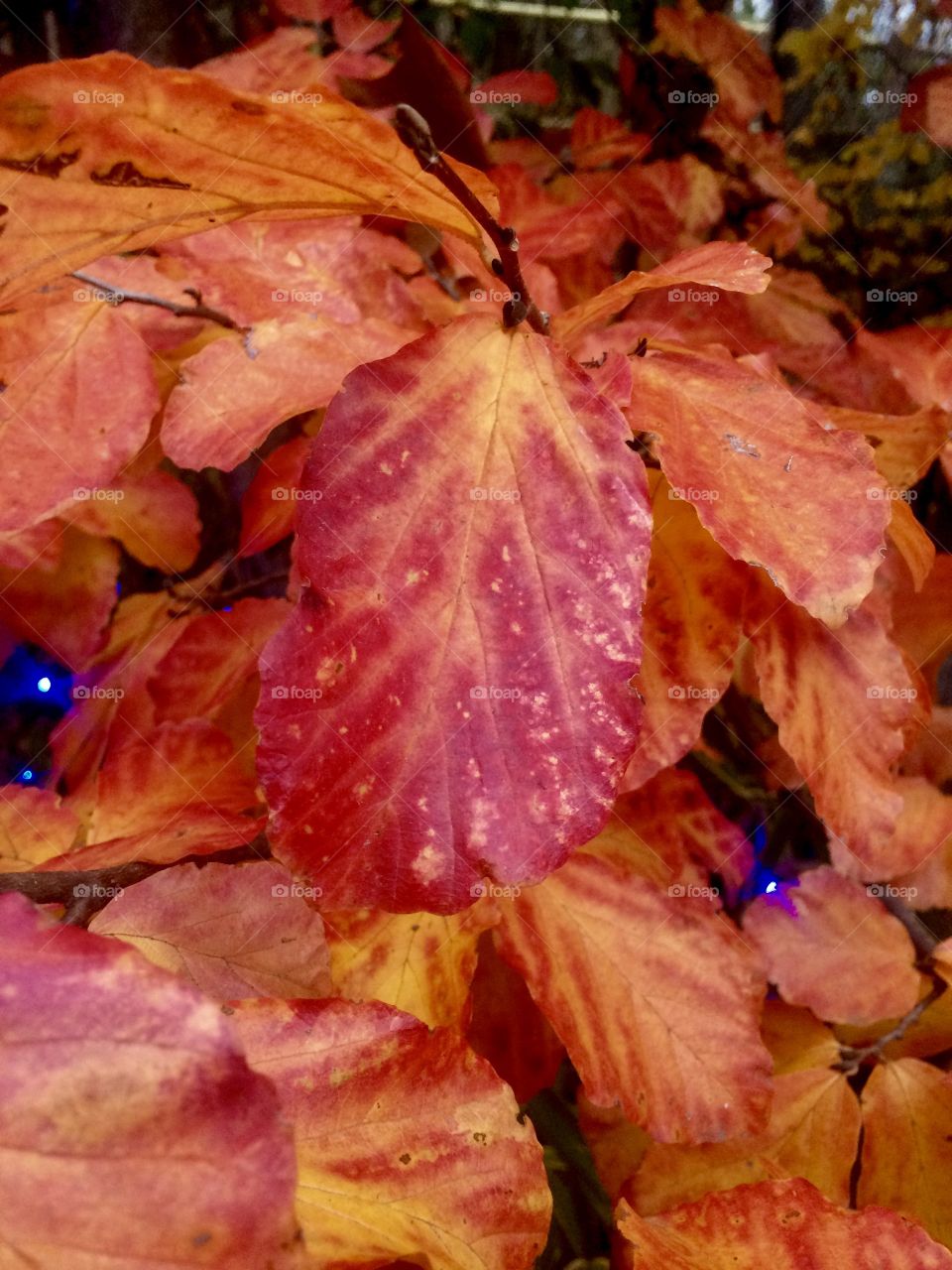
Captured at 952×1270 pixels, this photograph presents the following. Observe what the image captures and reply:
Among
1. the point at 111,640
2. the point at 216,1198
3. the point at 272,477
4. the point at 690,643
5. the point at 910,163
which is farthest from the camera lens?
the point at 910,163

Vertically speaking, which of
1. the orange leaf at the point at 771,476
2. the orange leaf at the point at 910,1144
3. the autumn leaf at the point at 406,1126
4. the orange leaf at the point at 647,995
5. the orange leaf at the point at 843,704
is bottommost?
the orange leaf at the point at 910,1144

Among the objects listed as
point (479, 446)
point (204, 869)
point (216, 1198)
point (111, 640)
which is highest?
point (479, 446)

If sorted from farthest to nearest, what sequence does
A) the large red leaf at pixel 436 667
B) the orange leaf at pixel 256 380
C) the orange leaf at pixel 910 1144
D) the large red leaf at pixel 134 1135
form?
1. the orange leaf at pixel 910 1144
2. the orange leaf at pixel 256 380
3. the large red leaf at pixel 436 667
4. the large red leaf at pixel 134 1135

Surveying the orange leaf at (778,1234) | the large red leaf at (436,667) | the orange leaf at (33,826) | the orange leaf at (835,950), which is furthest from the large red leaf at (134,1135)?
the orange leaf at (835,950)

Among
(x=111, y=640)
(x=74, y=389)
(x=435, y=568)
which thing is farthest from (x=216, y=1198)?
(x=111, y=640)

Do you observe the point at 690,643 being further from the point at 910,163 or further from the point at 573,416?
the point at 910,163

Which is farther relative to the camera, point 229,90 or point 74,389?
point 74,389

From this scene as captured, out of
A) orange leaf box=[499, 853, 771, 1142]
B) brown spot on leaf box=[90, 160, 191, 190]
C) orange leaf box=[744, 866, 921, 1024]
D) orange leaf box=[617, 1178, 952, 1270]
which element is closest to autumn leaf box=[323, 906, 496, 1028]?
orange leaf box=[499, 853, 771, 1142]

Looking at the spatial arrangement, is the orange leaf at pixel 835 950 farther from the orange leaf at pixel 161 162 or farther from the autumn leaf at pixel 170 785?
the orange leaf at pixel 161 162
